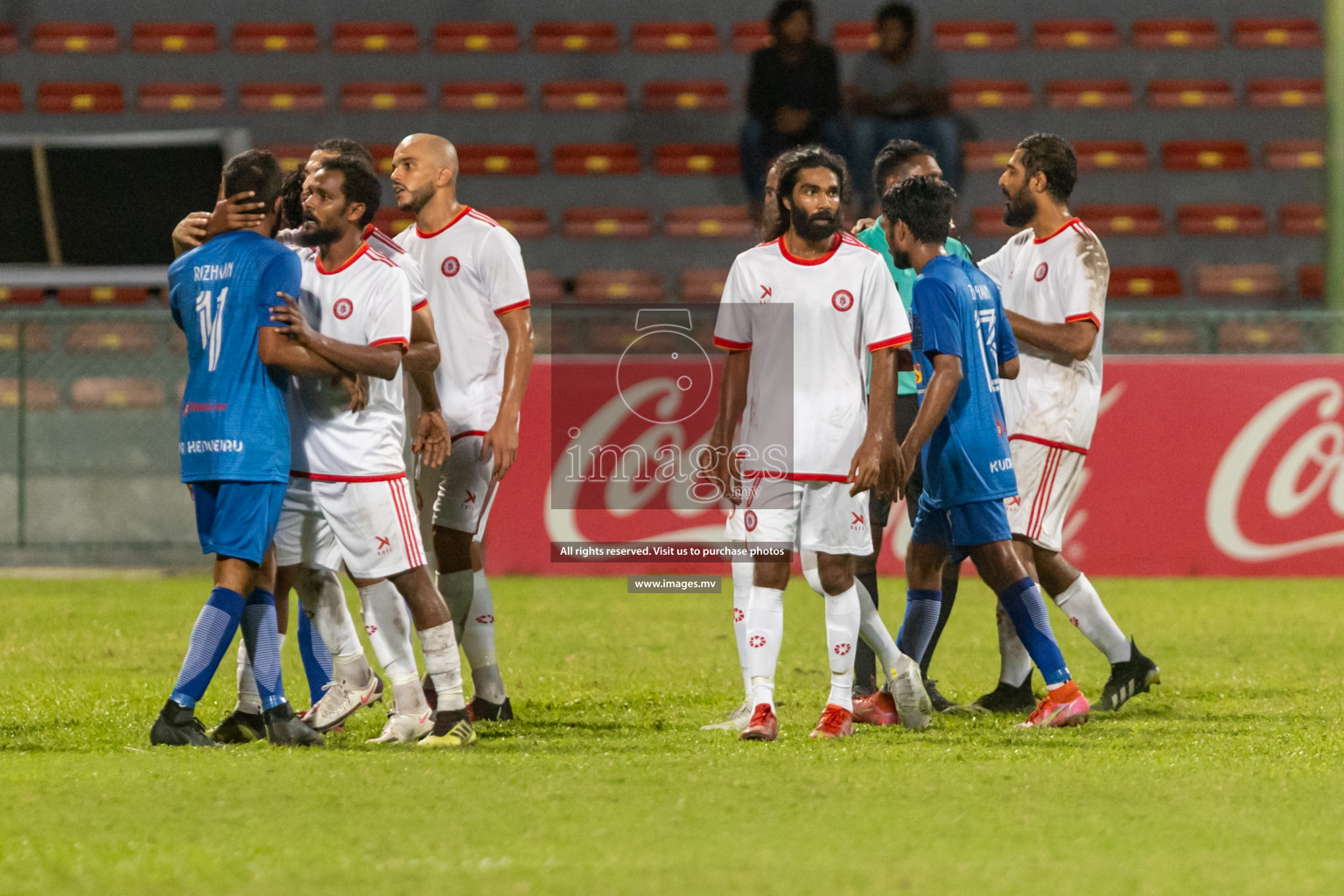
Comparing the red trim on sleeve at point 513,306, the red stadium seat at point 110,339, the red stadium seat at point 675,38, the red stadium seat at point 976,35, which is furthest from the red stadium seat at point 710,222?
the red trim on sleeve at point 513,306

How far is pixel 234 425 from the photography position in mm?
5035

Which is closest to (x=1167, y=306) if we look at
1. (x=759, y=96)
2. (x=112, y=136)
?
(x=759, y=96)

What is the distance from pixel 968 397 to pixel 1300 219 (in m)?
12.9

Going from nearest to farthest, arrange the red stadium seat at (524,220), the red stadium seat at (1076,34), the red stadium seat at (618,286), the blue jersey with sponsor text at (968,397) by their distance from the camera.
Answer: the blue jersey with sponsor text at (968,397) < the red stadium seat at (618,286) < the red stadium seat at (524,220) < the red stadium seat at (1076,34)

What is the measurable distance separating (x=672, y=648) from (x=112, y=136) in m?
6.31

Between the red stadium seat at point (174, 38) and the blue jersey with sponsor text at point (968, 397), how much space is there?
1464cm

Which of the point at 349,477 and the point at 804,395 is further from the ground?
the point at 804,395

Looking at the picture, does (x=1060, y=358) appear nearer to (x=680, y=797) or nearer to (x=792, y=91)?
(x=680, y=797)

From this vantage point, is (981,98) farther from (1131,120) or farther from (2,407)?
(2,407)

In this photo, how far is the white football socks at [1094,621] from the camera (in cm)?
612

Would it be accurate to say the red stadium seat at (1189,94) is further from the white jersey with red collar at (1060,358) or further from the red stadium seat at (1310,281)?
the white jersey with red collar at (1060,358)

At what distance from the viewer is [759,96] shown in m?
14.9

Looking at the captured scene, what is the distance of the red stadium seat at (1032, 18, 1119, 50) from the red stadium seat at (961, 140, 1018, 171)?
6.35 feet

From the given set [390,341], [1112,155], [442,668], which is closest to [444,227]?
[390,341]
